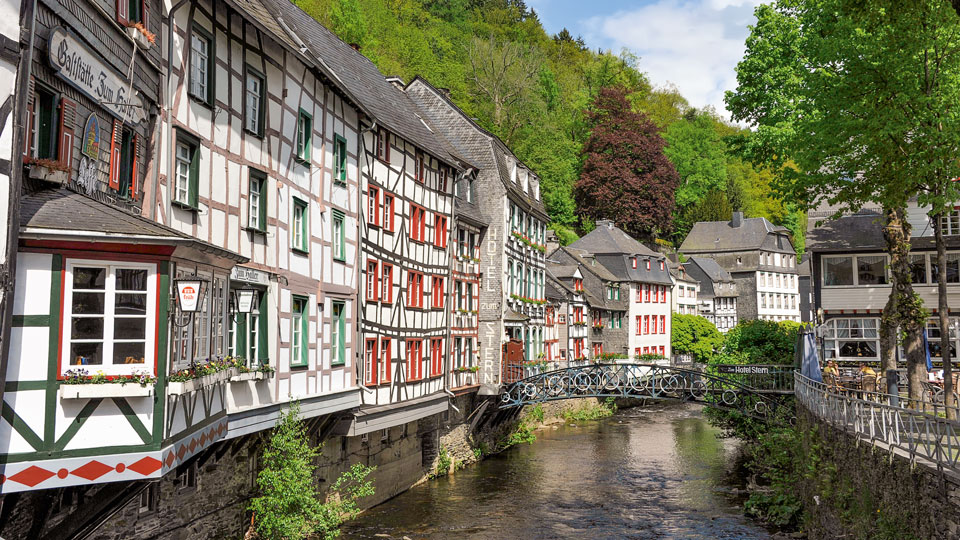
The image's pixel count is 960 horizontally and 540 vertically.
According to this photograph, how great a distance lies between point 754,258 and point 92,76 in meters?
73.4

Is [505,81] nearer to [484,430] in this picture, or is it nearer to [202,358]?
[484,430]

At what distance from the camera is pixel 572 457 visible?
3450cm

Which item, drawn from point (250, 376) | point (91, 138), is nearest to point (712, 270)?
point (250, 376)

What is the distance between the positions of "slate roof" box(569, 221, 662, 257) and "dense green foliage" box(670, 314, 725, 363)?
236 inches

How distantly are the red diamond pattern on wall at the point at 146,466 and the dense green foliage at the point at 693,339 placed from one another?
5485 cm

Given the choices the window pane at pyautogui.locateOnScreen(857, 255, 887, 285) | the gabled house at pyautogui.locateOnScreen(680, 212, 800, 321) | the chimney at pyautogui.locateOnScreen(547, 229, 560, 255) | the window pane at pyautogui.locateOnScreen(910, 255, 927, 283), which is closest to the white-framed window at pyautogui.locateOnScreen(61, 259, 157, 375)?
the window pane at pyautogui.locateOnScreen(857, 255, 887, 285)

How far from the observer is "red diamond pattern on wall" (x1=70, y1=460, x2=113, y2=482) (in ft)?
31.8

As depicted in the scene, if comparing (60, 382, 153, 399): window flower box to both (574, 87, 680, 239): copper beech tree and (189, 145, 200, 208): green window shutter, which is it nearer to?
(189, 145, 200, 208): green window shutter

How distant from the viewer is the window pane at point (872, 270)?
1221 inches

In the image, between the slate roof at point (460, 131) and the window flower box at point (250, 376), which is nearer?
the window flower box at point (250, 376)

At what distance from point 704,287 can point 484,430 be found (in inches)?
1829

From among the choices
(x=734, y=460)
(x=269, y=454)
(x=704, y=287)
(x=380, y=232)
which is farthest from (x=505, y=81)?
(x=269, y=454)

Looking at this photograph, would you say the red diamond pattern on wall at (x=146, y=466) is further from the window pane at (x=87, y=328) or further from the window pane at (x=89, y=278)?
the window pane at (x=89, y=278)

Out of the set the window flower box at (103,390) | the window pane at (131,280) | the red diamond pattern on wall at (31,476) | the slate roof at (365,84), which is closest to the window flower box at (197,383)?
the window flower box at (103,390)
